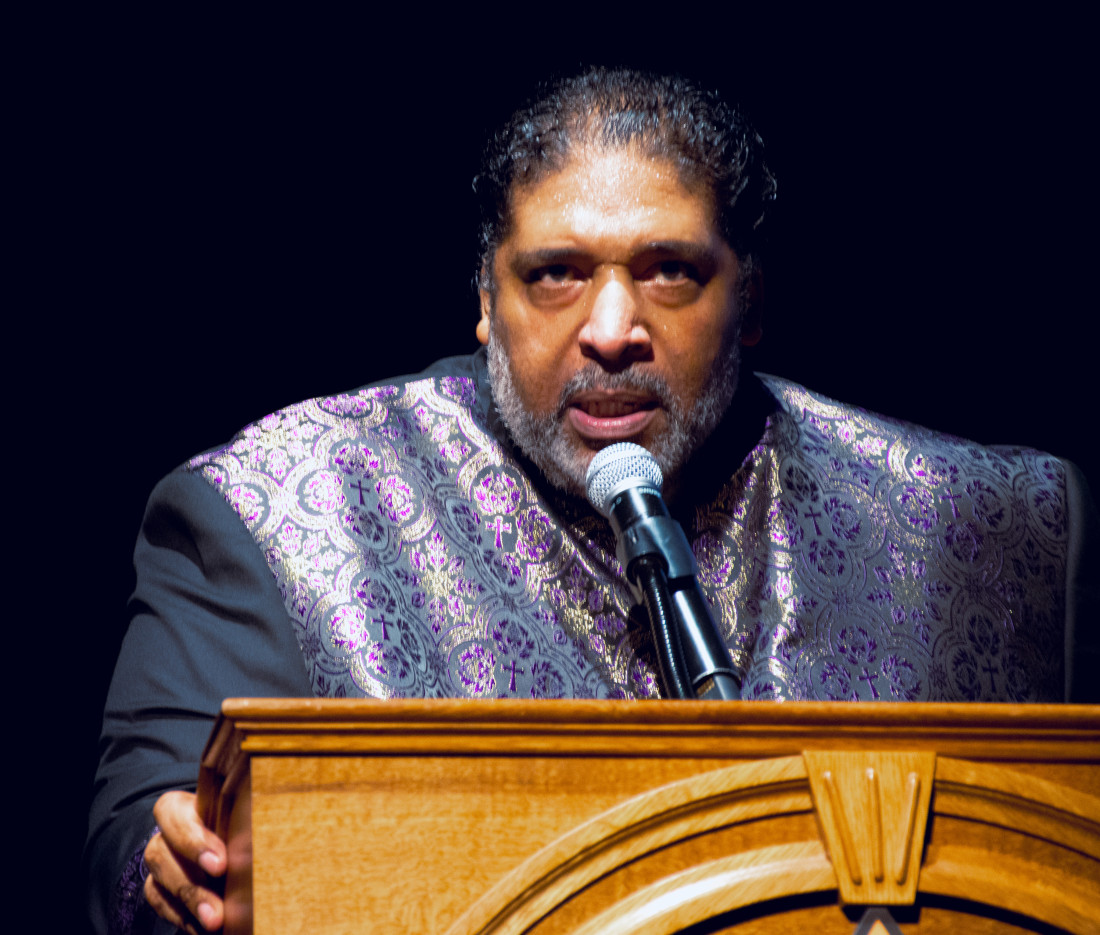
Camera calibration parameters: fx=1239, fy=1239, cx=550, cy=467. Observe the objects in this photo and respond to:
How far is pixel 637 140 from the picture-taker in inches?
82.0

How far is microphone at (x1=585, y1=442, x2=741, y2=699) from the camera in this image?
115 centimetres

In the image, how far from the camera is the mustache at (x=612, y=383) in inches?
77.2

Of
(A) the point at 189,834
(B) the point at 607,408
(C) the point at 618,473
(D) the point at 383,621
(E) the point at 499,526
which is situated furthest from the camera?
(E) the point at 499,526

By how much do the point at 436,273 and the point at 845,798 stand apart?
1850 mm

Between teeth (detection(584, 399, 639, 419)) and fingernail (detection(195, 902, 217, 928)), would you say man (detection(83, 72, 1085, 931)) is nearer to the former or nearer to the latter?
teeth (detection(584, 399, 639, 419))

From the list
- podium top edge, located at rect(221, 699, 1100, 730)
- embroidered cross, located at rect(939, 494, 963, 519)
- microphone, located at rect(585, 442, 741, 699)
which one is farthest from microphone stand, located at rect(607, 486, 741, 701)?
embroidered cross, located at rect(939, 494, 963, 519)

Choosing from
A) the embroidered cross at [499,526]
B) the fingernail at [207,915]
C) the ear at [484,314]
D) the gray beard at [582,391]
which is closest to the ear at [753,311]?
the gray beard at [582,391]

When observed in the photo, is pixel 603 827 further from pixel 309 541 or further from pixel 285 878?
pixel 309 541

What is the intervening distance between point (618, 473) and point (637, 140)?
87 cm

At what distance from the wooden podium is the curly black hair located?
51.9 inches

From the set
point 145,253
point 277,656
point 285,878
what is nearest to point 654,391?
point 277,656

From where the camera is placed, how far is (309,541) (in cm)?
193

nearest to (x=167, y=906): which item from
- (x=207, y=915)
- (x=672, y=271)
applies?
(x=207, y=915)

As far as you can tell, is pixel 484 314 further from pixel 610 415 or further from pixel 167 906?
pixel 167 906
